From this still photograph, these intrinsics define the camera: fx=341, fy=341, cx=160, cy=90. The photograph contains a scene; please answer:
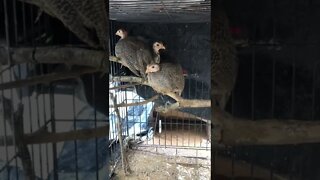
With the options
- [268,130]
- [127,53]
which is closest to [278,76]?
[268,130]

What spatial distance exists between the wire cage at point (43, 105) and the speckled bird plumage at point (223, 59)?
21 centimetres

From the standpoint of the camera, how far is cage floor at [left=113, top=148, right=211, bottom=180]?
1.33 m

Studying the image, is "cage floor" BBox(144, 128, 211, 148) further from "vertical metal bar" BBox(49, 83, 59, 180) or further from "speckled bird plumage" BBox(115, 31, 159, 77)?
"vertical metal bar" BBox(49, 83, 59, 180)

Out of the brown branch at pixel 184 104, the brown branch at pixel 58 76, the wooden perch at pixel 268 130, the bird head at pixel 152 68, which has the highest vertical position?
the brown branch at pixel 58 76

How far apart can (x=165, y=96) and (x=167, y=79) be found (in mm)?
94

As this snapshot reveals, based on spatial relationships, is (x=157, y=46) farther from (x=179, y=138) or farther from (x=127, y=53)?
(x=179, y=138)

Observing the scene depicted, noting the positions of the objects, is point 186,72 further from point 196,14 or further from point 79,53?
point 79,53

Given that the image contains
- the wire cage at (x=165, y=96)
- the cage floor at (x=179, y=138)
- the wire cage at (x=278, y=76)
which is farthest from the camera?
the cage floor at (x=179, y=138)

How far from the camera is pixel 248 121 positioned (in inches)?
23.5

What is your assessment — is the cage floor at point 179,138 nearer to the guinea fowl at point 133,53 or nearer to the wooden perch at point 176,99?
the wooden perch at point 176,99

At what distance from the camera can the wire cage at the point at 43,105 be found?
59 cm

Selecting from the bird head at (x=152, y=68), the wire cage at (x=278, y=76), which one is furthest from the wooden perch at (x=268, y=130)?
the bird head at (x=152, y=68)

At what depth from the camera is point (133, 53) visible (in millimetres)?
1263

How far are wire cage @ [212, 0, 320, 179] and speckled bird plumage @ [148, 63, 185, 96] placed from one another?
621 millimetres
